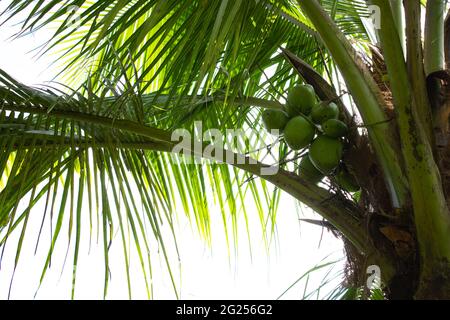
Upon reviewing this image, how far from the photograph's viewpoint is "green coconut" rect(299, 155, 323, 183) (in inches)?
66.1

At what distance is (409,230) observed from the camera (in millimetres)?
1428

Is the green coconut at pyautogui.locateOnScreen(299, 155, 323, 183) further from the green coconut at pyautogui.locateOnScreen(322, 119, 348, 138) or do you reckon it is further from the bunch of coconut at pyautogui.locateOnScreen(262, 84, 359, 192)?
the green coconut at pyautogui.locateOnScreen(322, 119, 348, 138)

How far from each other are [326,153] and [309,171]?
0.15 m

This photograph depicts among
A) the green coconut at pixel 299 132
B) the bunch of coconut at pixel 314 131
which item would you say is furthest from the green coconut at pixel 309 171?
the green coconut at pixel 299 132

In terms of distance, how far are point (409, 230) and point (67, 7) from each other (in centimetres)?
94

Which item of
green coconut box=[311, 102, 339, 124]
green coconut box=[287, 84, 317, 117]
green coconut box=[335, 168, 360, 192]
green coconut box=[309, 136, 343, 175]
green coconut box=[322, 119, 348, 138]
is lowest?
green coconut box=[335, 168, 360, 192]

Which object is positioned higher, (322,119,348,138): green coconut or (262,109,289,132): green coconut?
(262,109,289,132): green coconut

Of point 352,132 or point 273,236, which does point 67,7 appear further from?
point 273,236

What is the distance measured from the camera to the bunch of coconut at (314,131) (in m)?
1.56

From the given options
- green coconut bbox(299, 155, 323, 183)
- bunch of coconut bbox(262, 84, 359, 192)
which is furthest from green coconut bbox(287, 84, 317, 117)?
green coconut bbox(299, 155, 323, 183)

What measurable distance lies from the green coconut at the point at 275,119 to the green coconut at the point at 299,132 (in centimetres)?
5

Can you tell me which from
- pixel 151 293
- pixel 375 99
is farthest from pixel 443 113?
pixel 151 293

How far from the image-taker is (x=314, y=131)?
5.26 ft

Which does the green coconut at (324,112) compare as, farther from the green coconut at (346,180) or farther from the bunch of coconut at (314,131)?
the green coconut at (346,180)
